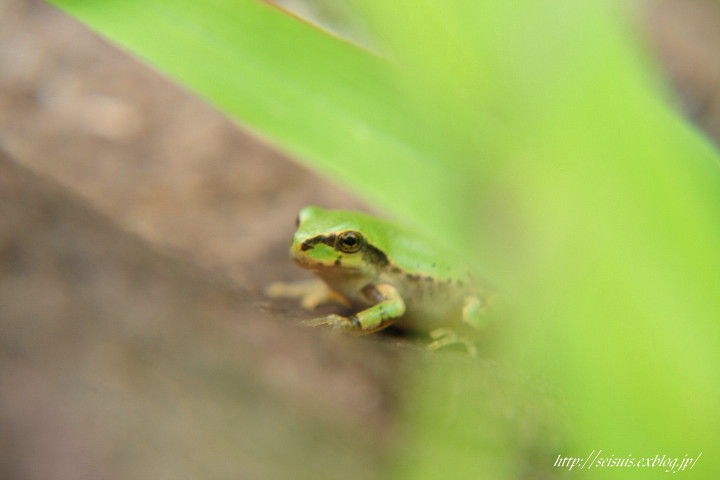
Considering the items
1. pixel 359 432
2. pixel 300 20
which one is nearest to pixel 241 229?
pixel 359 432

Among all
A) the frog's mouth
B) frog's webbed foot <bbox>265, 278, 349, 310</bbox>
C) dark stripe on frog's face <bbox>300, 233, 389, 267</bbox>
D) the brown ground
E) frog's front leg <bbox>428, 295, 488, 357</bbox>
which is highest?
frog's front leg <bbox>428, 295, 488, 357</bbox>

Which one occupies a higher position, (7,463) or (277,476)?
(277,476)

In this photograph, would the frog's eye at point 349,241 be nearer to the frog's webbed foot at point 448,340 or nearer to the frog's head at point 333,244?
the frog's head at point 333,244

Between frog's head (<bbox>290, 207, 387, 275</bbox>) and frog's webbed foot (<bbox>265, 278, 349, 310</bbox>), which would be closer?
frog's head (<bbox>290, 207, 387, 275</bbox>)

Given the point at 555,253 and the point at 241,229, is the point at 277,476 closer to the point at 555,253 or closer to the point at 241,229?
the point at 241,229

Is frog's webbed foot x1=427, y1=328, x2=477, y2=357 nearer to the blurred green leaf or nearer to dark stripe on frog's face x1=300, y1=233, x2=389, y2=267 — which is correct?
dark stripe on frog's face x1=300, y1=233, x2=389, y2=267

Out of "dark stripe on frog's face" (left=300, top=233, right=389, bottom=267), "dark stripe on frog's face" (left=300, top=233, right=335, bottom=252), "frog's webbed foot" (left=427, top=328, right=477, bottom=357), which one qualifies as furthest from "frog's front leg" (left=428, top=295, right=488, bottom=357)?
"dark stripe on frog's face" (left=300, top=233, right=335, bottom=252)

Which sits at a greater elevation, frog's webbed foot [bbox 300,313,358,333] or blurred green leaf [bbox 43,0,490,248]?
blurred green leaf [bbox 43,0,490,248]

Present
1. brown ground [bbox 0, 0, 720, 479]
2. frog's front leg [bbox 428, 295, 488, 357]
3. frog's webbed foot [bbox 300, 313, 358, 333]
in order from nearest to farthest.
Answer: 1. frog's webbed foot [bbox 300, 313, 358, 333]
2. frog's front leg [bbox 428, 295, 488, 357]
3. brown ground [bbox 0, 0, 720, 479]
